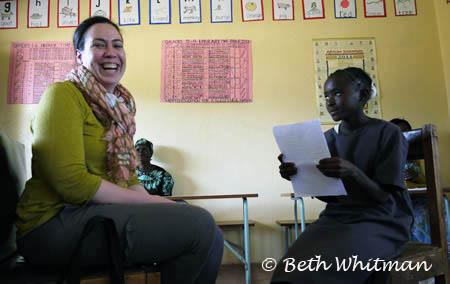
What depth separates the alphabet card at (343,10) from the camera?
3.71m

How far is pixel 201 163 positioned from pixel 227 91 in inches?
30.6

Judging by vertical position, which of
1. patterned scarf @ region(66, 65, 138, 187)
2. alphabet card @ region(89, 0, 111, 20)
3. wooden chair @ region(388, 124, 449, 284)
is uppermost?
alphabet card @ region(89, 0, 111, 20)

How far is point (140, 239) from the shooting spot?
89 cm

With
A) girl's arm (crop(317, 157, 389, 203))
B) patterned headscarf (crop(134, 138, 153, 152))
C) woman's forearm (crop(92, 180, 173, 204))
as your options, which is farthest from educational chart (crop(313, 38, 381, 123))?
woman's forearm (crop(92, 180, 173, 204))

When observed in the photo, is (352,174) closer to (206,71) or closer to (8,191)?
(8,191)

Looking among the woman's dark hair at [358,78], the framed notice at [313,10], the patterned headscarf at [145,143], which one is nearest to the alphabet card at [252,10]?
the framed notice at [313,10]

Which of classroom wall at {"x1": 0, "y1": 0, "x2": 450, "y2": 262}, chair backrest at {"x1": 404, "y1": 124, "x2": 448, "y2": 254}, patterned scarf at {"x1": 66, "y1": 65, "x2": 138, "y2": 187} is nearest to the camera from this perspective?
patterned scarf at {"x1": 66, "y1": 65, "x2": 138, "y2": 187}

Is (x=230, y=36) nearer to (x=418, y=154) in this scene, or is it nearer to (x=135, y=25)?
(x=135, y=25)

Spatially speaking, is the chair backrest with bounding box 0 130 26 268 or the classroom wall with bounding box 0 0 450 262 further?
the classroom wall with bounding box 0 0 450 262

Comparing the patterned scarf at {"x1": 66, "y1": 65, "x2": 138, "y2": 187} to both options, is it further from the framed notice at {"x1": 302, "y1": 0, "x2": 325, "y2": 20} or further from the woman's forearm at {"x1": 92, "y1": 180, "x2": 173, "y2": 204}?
the framed notice at {"x1": 302, "y1": 0, "x2": 325, "y2": 20}

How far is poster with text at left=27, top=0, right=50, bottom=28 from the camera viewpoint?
12.1ft

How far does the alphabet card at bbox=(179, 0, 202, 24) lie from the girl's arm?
2.92 meters

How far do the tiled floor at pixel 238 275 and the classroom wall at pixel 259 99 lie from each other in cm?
29

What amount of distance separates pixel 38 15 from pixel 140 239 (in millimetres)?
3633
